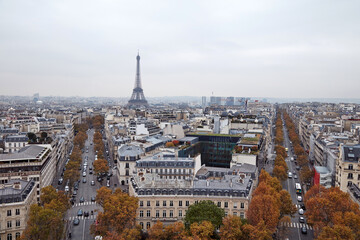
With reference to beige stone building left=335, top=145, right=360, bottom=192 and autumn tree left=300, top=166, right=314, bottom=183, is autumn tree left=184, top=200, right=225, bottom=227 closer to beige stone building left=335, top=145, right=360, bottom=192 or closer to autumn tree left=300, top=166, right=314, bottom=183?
beige stone building left=335, top=145, right=360, bottom=192

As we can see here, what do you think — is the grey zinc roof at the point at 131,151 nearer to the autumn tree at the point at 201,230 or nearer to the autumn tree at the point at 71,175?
the autumn tree at the point at 71,175

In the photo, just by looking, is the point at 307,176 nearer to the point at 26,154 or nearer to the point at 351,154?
the point at 351,154

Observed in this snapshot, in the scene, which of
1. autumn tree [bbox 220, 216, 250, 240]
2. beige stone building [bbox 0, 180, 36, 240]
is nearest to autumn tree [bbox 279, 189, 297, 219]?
autumn tree [bbox 220, 216, 250, 240]

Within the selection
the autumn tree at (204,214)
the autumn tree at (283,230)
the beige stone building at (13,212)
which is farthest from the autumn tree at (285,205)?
the beige stone building at (13,212)

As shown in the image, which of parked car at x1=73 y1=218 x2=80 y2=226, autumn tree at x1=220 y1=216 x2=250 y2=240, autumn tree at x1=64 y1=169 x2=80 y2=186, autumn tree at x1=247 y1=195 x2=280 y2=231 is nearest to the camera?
autumn tree at x1=220 y1=216 x2=250 y2=240

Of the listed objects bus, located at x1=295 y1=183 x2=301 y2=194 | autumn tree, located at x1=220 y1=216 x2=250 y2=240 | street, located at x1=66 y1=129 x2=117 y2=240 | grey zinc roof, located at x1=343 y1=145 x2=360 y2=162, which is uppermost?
grey zinc roof, located at x1=343 y1=145 x2=360 y2=162

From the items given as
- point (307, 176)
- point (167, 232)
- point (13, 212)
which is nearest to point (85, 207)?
point (13, 212)

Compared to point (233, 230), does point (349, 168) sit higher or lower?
higher
